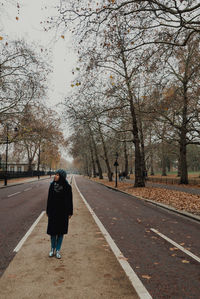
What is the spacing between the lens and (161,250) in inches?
191

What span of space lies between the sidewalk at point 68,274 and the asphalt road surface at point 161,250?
44 cm

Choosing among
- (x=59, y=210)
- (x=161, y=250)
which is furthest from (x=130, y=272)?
(x=59, y=210)

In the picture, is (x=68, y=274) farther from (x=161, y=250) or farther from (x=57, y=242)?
(x=161, y=250)

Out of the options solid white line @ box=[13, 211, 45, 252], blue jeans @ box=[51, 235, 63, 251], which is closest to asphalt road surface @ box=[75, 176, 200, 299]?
blue jeans @ box=[51, 235, 63, 251]

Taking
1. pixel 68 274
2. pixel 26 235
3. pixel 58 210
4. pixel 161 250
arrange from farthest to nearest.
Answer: pixel 26 235, pixel 161 250, pixel 58 210, pixel 68 274

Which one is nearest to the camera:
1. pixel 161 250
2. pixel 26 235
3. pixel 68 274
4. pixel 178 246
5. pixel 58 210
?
pixel 68 274

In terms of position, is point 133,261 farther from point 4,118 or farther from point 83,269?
point 4,118

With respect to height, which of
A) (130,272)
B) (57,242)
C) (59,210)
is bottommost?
(130,272)

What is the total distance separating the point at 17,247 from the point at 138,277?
2858 millimetres

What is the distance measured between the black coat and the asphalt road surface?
4.88 feet

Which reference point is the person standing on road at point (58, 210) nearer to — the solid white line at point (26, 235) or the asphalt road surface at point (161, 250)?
the solid white line at point (26, 235)

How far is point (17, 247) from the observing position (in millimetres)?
4922

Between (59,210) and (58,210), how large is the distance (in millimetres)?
20

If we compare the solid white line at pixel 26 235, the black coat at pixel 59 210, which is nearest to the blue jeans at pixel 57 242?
the black coat at pixel 59 210
